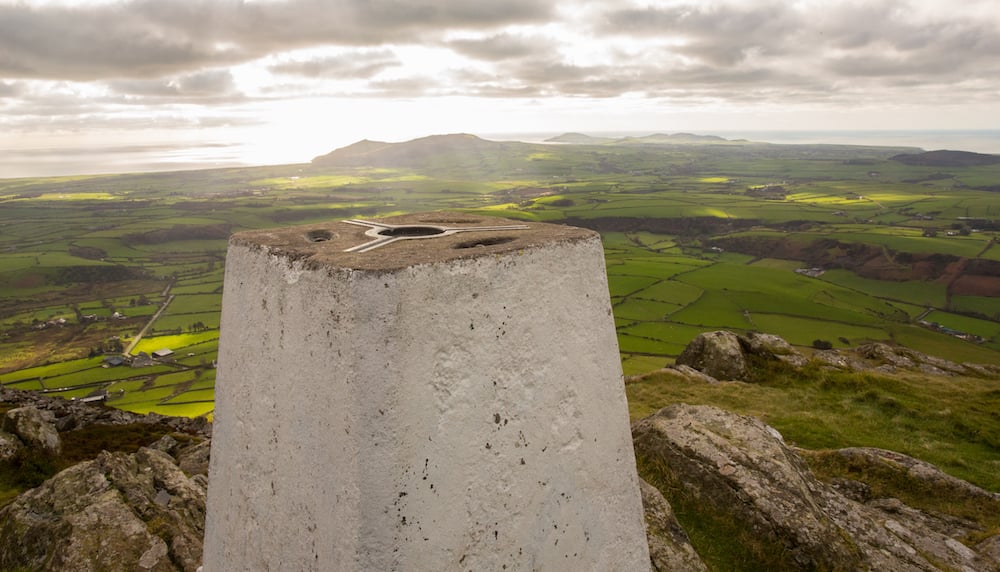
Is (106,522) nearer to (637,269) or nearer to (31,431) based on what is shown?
(31,431)

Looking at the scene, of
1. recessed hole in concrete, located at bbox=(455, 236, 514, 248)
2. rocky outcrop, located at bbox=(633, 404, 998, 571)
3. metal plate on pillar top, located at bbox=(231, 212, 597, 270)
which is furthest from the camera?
rocky outcrop, located at bbox=(633, 404, 998, 571)

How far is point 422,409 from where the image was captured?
479 centimetres

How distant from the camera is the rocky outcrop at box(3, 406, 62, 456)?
1769 centimetres

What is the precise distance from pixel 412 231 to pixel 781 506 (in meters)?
7.83

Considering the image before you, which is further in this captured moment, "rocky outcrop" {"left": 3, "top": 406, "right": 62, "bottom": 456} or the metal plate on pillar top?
"rocky outcrop" {"left": 3, "top": 406, "right": 62, "bottom": 456}

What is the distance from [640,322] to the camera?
178ft

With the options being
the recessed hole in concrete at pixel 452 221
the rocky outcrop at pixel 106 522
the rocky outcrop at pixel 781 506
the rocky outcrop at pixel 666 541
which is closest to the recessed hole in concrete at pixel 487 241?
the recessed hole in concrete at pixel 452 221

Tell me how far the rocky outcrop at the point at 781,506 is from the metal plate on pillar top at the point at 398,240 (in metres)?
5.98

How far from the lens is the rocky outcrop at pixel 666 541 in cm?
Answer: 807

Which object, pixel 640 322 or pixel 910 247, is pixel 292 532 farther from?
pixel 910 247

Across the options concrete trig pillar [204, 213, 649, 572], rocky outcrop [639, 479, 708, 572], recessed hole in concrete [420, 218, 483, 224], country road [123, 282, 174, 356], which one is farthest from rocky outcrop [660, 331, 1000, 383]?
country road [123, 282, 174, 356]

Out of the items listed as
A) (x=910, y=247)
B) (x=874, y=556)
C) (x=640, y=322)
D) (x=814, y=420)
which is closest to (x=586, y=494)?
(x=874, y=556)

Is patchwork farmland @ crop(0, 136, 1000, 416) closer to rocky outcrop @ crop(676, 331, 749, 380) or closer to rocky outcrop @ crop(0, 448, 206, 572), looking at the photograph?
rocky outcrop @ crop(676, 331, 749, 380)

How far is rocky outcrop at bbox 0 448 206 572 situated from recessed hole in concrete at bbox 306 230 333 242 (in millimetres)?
6834
